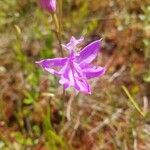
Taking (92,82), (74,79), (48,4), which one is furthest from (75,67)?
(92,82)

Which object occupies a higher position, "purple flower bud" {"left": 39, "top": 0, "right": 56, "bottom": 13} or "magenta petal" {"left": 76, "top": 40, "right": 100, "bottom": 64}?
"purple flower bud" {"left": 39, "top": 0, "right": 56, "bottom": 13}

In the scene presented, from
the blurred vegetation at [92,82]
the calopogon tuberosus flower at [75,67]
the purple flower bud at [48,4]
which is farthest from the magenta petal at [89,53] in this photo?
the blurred vegetation at [92,82]

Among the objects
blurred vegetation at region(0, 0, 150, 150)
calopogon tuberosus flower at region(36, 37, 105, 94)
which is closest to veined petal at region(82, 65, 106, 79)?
calopogon tuberosus flower at region(36, 37, 105, 94)

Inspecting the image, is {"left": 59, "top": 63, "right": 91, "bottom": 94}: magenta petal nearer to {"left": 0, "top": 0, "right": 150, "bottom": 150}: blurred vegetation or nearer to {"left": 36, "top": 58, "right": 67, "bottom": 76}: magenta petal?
{"left": 36, "top": 58, "right": 67, "bottom": 76}: magenta petal

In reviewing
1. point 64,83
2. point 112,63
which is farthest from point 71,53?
point 112,63

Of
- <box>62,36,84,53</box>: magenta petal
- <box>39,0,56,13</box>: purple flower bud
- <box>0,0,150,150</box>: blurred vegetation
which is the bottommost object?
<box>0,0,150,150</box>: blurred vegetation

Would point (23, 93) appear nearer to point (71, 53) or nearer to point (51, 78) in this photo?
point (51, 78)

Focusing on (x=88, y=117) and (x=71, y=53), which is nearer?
(x=71, y=53)

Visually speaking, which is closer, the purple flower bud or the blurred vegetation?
the purple flower bud
